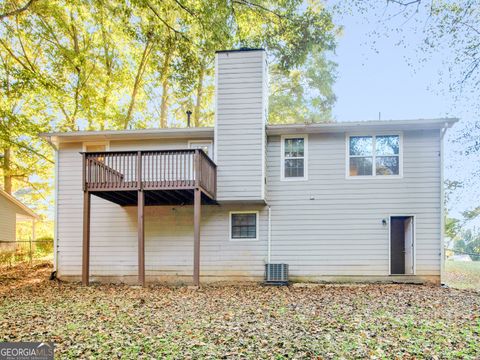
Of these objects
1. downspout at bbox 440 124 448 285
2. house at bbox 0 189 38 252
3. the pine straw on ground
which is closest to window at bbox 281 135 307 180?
the pine straw on ground

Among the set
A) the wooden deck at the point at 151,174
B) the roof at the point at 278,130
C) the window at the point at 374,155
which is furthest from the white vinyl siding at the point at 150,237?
the window at the point at 374,155

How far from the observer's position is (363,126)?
37.6 feet

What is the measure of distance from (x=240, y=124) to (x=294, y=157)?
77.5 inches

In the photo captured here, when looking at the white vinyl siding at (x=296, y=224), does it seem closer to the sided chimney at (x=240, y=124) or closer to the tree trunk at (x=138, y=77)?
the sided chimney at (x=240, y=124)

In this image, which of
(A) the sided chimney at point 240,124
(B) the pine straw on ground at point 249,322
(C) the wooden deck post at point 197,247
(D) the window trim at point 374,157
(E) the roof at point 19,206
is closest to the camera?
(B) the pine straw on ground at point 249,322

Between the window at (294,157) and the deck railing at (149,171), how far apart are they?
230 centimetres

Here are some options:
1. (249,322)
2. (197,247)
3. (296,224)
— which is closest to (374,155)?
(296,224)

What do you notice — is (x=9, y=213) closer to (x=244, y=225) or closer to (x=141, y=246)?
(x=141, y=246)

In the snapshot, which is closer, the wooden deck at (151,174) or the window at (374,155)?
the wooden deck at (151,174)

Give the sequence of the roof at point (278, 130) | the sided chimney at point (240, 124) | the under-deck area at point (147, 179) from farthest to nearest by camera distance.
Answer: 1. the sided chimney at point (240, 124)
2. the roof at point (278, 130)
3. the under-deck area at point (147, 179)

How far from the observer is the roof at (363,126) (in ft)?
36.3

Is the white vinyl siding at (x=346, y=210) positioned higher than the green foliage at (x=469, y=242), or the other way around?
the white vinyl siding at (x=346, y=210)

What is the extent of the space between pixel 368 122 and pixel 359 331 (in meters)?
6.81

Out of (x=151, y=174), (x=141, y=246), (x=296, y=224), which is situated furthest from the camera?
(x=296, y=224)
